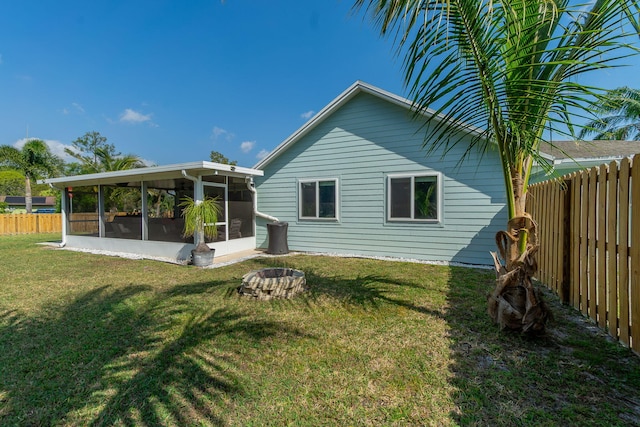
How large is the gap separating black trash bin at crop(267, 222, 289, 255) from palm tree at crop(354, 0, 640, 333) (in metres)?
6.33

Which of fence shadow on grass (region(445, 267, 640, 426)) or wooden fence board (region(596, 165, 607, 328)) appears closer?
fence shadow on grass (region(445, 267, 640, 426))

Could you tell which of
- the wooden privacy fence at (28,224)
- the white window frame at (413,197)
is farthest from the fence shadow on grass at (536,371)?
the wooden privacy fence at (28,224)

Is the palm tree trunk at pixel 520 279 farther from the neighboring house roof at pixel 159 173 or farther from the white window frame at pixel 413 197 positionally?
the neighboring house roof at pixel 159 173

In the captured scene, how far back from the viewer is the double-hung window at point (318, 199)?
8.32 meters

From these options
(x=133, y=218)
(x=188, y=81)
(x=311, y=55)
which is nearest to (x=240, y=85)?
(x=188, y=81)

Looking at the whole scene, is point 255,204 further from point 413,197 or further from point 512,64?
point 512,64

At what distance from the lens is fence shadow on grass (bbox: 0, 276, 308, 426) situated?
198 centimetres

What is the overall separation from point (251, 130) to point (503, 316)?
1960 centimetres

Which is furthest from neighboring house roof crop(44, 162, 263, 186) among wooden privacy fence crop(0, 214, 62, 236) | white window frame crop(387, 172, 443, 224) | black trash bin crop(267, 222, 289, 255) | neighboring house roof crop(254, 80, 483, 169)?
wooden privacy fence crop(0, 214, 62, 236)

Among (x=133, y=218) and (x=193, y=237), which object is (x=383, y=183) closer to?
(x=193, y=237)

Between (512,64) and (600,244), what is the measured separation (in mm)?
2121

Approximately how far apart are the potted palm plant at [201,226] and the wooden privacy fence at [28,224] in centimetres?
1539

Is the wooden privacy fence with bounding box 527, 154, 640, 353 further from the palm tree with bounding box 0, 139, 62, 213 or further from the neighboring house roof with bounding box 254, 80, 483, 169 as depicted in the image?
the palm tree with bounding box 0, 139, 62, 213

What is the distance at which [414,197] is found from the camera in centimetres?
726
